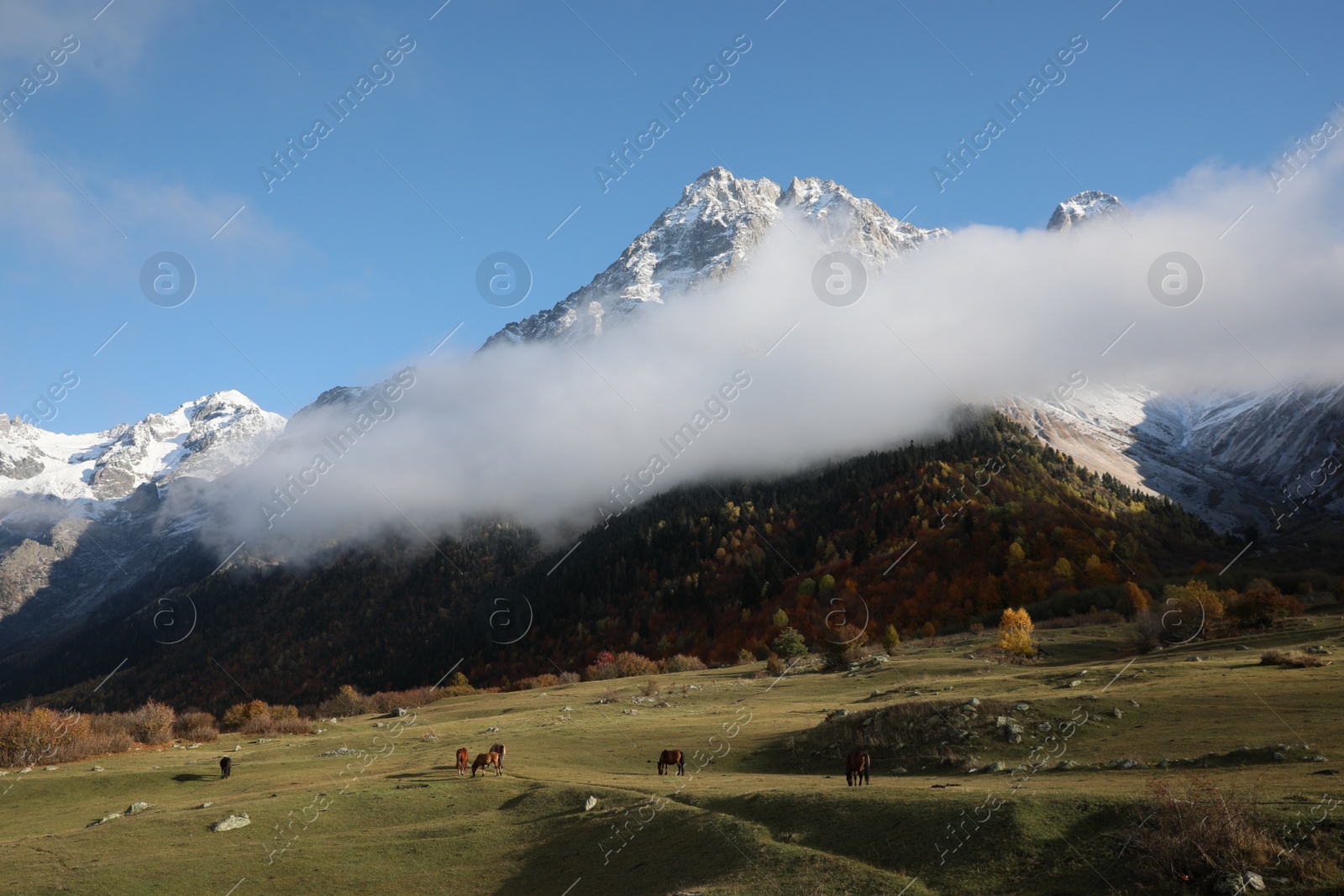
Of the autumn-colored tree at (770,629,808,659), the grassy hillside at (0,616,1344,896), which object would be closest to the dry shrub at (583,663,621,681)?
the autumn-colored tree at (770,629,808,659)

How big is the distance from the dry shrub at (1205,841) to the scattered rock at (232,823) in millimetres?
31077

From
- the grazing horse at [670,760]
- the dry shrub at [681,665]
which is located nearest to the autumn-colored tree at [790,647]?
the dry shrub at [681,665]

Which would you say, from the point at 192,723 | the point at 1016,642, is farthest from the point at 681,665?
the point at 192,723

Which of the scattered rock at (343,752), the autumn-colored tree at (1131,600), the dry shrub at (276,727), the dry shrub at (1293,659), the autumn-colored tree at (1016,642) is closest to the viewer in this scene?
the dry shrub at (1293,659)

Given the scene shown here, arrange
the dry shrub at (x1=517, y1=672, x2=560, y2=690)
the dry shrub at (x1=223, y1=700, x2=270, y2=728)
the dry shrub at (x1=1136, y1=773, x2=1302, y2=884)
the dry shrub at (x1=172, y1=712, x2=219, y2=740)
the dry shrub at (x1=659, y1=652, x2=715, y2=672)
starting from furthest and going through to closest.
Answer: the dry shrub at (x1=517, y1=672, x2=560, y2=690)
the dry shrub at (x1=659, y1=652, x2=715, y2=672)
the dry shrub at (x1=223, y1=700, x2=270, y2=728)
the dry shrub at (x1=172, y1=712, x2=219, y2=740)
the dry shrub at (x1=1136, y1=773, x2=1302, y2=884)

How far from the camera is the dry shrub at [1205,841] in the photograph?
622 inches

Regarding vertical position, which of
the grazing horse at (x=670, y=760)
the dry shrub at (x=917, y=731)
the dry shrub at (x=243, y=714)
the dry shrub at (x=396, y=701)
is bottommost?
the dry shrub at (x=396, y=701)

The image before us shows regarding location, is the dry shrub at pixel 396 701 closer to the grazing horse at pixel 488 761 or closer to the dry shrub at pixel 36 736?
the dry shrub at pixel 36 736

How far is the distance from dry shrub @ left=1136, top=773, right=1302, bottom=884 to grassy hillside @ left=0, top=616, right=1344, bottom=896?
0.37 m

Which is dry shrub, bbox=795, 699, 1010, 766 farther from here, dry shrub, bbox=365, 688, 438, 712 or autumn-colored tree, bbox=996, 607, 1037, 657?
dry shrub, bbox=365, 688, 438, 712

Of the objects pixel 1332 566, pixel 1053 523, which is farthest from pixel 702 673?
pixel 1332 566

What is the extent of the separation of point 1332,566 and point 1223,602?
395 feet

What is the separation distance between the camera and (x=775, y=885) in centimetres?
1961

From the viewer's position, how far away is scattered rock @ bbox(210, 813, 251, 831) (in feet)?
99.6
